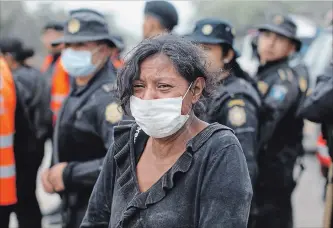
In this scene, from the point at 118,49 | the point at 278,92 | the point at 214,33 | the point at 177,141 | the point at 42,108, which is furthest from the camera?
the point at 42,108

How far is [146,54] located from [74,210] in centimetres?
162

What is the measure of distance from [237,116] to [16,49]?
341cm

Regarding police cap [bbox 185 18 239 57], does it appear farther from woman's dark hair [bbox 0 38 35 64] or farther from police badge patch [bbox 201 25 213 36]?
woman's dark hair [bbox 0 38 35 64]

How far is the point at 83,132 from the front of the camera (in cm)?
314

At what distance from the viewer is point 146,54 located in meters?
1.96

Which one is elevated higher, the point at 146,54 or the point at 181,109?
the point at 146,54

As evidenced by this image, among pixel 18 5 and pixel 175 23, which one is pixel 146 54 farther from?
pixel 18 5

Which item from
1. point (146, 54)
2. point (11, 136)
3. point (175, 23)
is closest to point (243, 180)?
point (146, 54)

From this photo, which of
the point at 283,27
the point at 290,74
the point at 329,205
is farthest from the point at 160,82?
the point at 283,27

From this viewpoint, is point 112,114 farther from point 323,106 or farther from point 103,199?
point 323,106

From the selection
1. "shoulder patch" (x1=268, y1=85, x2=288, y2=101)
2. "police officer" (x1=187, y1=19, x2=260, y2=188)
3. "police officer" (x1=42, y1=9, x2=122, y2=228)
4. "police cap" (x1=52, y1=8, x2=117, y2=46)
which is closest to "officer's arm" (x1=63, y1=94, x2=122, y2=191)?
"police officer" (x1=42, y1=9, x2=122, y2=228)

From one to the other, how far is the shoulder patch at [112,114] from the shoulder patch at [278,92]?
1.73 metres

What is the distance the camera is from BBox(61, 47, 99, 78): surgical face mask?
3.37 metres

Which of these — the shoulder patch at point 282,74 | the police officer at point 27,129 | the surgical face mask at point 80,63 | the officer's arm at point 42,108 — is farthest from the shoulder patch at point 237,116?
the officer's arm at point 42,108
